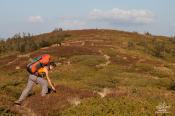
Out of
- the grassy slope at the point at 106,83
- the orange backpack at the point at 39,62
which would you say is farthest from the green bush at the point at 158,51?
the orange backpack at the point at 39,62

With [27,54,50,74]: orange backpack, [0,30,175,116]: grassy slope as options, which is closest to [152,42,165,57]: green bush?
[0,30,175,116]: grassy slope

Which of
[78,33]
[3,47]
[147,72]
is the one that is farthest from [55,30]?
[147,72]

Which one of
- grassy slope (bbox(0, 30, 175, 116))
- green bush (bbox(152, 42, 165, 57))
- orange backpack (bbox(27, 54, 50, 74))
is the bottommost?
green bush (bbox(152, 42, 165, 57))

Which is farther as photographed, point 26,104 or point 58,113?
point 26,104

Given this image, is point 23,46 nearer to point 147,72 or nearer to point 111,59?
point 111,59

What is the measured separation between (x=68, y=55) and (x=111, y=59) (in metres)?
7.50

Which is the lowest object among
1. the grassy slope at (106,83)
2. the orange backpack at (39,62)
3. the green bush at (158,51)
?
the green bush at (158,51)

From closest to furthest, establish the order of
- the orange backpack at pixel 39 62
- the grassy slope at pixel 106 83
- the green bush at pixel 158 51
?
the grassy slope at pixel 106 83
the orange backpack at pixel 39 62
the green bush at pixel 158 51

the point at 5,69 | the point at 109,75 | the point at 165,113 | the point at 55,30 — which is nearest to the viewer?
the point at 165,113

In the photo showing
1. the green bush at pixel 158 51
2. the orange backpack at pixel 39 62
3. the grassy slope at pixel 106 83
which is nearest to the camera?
the grassy slope at pixel 106 83

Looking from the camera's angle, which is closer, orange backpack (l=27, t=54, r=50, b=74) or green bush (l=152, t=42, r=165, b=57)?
orange backpack (l=27, t=54, r=50, b=74)

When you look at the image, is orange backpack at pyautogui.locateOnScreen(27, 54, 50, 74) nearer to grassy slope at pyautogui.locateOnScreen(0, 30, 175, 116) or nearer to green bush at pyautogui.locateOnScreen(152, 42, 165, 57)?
grassy slope at pyautogui.locateOnScreen(0, 30, 175, 116)

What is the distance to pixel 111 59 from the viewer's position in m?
49.1

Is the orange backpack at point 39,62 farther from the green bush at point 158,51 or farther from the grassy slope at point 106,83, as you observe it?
the green bush at point 158,51
